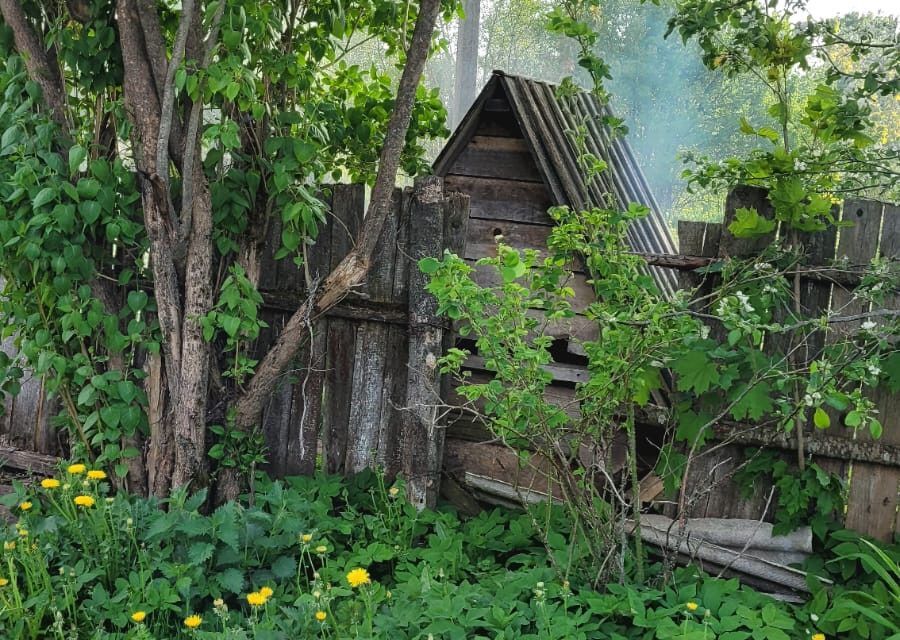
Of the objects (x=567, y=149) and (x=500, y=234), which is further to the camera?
(x=500, y=234)

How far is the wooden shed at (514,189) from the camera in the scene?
482 centimetres

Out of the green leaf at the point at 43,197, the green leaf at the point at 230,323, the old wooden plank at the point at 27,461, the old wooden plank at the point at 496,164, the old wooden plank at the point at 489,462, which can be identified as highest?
the old wooden plank at the point at 496,164

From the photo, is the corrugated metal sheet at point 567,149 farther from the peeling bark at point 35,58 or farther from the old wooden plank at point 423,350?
the peeling bark at point 35,58

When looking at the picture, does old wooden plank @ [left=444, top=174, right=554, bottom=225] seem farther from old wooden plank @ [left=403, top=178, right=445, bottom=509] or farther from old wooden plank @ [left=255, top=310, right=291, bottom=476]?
old wooden plank @ [left=255, top=310, right=291, bottom=476]

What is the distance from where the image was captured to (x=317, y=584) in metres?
3.07

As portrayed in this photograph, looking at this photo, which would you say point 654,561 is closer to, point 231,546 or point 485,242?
point 231,546

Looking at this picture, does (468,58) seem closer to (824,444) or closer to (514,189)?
(514,189)

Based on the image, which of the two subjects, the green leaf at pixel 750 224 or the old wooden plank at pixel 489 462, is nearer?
the green leaf at pixel 750 224

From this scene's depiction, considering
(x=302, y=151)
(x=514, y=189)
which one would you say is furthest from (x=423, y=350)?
(x=514, y=189)

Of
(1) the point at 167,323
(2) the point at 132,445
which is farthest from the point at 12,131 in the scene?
(2) the point at 132,445

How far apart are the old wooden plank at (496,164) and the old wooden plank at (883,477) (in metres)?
2.03

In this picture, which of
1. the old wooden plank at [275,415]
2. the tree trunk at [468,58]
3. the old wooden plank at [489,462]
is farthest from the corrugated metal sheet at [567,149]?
the tree trunk at [468,58]

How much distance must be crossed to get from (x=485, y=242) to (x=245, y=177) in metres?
1.77

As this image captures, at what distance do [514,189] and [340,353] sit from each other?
63.7 inches
